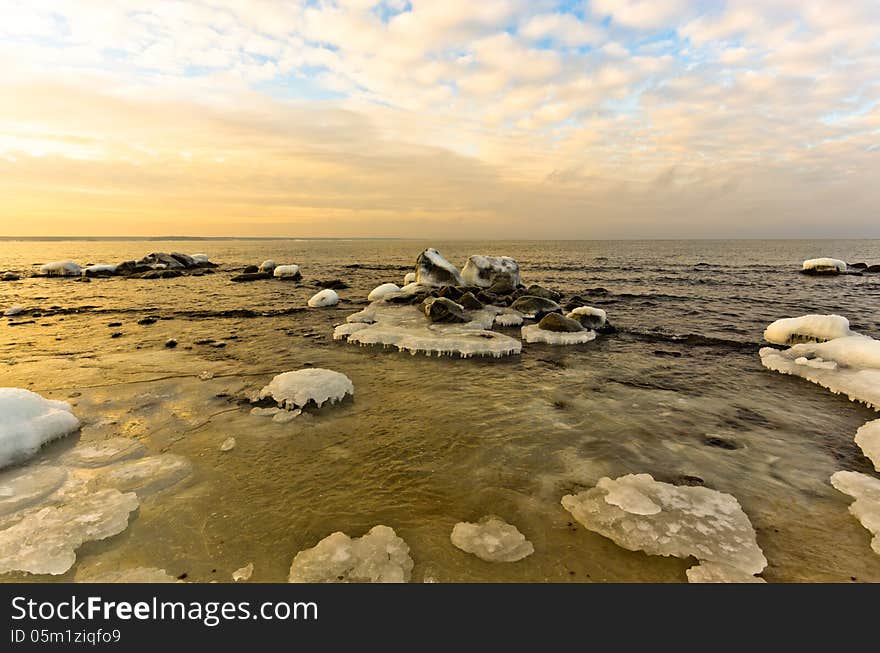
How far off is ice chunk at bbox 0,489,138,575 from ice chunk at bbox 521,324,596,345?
36.4 ft

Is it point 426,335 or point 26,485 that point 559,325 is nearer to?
point 426,335

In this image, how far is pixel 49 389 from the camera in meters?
8.89

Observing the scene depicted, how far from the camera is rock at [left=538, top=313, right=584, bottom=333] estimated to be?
1416 centimetres

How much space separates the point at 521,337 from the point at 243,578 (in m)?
11.5

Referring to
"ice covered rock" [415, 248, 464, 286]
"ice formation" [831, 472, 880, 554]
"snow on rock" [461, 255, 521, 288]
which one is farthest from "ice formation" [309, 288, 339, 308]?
"ice formation" [831, 472, 880, 554]

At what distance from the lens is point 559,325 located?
46.6ft

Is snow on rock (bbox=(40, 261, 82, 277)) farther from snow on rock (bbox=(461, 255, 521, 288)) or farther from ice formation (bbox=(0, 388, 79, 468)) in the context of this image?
ice formation (bbox=(0, 388, 79, 468))

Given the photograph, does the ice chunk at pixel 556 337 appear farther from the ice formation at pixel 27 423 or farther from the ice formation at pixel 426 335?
the ice formation at pixel 27 423

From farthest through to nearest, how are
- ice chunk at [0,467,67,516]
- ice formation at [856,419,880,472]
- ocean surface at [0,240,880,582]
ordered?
ice formation at [856,419,880,472], ice chunk at [0,467,67,516], ocean surface at [0,240,880,582]

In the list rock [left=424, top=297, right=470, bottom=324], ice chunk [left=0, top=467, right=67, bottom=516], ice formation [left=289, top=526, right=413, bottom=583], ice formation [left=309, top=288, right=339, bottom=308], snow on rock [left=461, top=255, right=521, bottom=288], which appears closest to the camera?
ice formation [left=289, top=526, right=413, bottom=583]

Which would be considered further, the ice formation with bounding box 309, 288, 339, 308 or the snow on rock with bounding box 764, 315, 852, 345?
the ice formation with bounding box 309, 288, 339, 308

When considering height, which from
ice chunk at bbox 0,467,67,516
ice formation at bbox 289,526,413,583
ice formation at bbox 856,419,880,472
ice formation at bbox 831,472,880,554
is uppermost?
ice formation at bbox 856,419,880,472

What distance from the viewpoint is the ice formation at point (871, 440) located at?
6.16 metres
